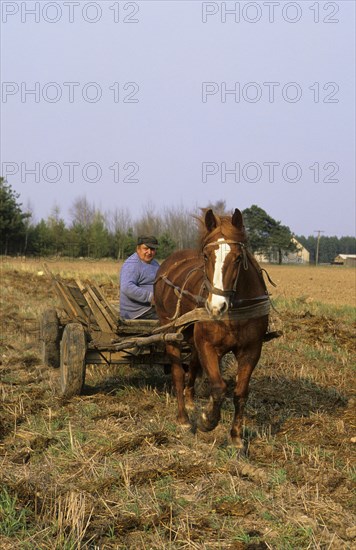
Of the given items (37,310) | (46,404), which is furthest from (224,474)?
(37,310)

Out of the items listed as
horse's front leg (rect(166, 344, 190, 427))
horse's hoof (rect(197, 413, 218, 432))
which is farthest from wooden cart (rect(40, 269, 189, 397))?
horse's hoof (rect(197, 413, 218, 432))

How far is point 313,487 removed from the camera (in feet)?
14.8

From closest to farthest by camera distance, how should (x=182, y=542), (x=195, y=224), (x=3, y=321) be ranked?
(x=182, y=542)
(x=195, y=224)
(x=3, y=321)

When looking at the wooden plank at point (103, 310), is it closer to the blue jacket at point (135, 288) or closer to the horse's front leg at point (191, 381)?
the blue jacket at point (135, 288)

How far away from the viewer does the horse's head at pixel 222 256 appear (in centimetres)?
504

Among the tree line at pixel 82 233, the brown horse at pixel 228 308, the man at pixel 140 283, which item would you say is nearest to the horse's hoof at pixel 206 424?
the brown horse at pixel 228 308

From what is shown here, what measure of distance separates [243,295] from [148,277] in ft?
9.58

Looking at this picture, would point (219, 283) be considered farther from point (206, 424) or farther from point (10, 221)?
point (10, 221)

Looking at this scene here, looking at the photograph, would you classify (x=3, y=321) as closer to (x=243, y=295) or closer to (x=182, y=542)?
(x=243, y=295)

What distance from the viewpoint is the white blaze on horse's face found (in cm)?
499

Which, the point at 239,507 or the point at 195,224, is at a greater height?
the point at 195,224

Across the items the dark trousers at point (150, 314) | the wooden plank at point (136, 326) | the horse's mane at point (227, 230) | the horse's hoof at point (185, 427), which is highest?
the horse's mane at point (227, 230)

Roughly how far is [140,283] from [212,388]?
3.02m

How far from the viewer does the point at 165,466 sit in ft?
15.6
